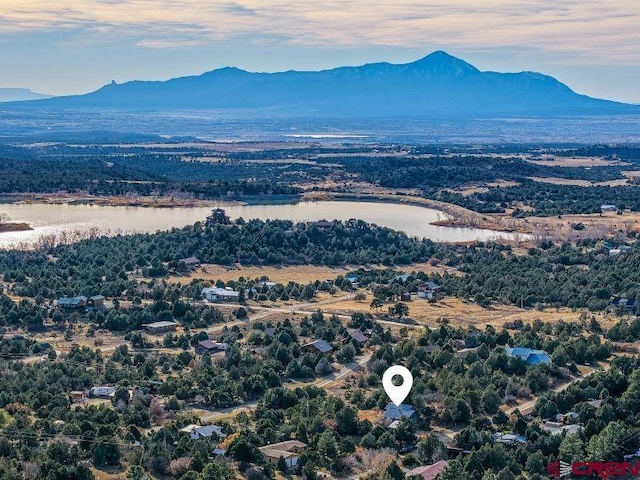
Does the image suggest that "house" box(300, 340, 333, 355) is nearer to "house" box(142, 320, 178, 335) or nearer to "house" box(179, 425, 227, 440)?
"house" box(142, 320, 178, 335)

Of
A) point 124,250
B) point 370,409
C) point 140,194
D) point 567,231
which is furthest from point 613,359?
point 140,194

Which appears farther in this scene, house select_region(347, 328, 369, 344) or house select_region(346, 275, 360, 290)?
house select_region(346, 275, 360, 290)

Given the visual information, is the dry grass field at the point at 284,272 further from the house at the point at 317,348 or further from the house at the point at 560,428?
the house at the point at 560,428

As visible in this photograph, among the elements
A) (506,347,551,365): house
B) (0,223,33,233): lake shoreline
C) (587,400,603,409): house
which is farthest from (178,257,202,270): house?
(587,400,603,409): house

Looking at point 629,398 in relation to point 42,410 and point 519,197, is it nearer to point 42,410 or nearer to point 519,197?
point 42,410

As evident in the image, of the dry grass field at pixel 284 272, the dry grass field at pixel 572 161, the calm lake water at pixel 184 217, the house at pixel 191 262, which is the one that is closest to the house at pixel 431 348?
the dry grass field at pixel 284 272

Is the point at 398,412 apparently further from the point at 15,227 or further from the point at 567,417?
the point at 15,227
